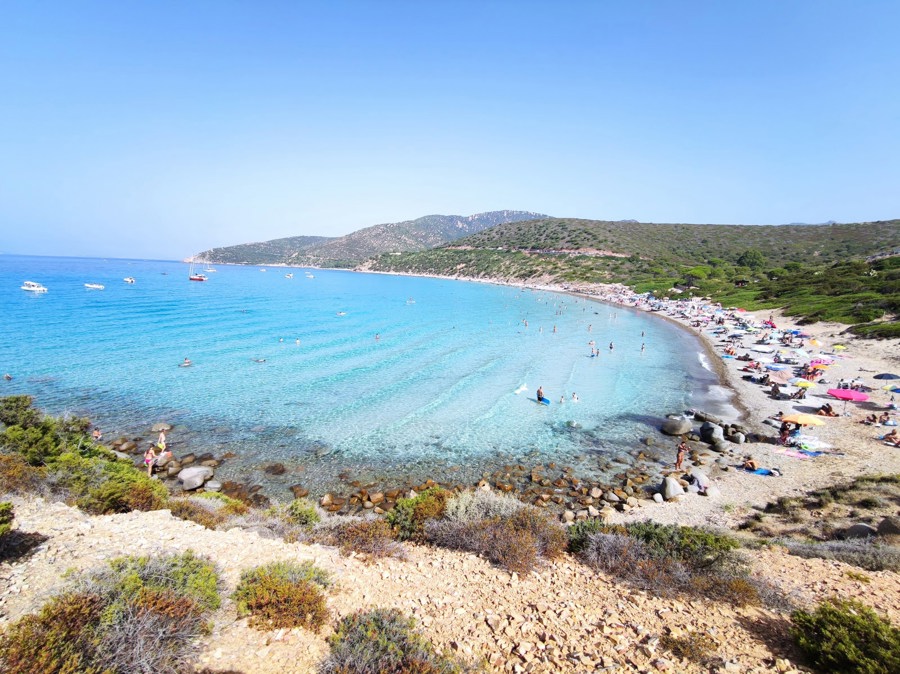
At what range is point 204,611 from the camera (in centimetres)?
627

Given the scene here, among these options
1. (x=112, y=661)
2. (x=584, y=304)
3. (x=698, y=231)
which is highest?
(x=698, y=231)

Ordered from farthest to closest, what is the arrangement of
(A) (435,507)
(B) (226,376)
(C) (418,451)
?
(B) (226,376) < (C) (418,451) < (A) (435,507)

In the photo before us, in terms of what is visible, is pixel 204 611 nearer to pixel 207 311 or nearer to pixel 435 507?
pixel 435 507

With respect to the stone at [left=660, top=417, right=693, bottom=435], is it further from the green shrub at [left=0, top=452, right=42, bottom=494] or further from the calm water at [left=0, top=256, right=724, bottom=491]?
the green shrub at [left=0, top=452, right=42, bottom=494]

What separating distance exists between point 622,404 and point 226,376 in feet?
90.0

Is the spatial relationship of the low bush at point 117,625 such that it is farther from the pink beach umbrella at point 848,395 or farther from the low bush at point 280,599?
the pink beach umbrella at point 848,395

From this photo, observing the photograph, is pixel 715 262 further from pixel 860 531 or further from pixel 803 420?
pixel 860 531

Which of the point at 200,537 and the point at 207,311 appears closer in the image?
the point at 200,537

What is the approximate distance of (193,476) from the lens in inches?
640

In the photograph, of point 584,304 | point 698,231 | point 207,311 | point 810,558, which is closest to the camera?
point 810,558

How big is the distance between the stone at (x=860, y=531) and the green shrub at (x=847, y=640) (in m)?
6.12

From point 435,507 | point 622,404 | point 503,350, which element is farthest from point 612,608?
point 503,350

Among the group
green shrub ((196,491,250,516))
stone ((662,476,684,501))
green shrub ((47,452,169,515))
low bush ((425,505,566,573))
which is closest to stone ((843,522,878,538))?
stone ((662,476,684,501))

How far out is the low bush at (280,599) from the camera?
6.45 metres
